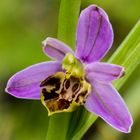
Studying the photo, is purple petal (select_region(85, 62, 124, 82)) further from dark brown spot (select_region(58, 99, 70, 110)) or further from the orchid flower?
dark brown spot (select_region(58, 99, 70, 110))

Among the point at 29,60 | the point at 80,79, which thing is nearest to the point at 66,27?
the point at 80,79

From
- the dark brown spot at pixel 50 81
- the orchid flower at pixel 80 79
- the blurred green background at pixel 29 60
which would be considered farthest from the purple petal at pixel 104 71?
the blurred green background at pixel 29 60

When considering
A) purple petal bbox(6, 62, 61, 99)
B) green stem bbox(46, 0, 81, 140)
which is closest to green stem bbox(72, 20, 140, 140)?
green stem bbox(46, 0, 81, 140)

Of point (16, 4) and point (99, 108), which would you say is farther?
point (16, 4)

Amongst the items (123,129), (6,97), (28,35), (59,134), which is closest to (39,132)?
(6,97)

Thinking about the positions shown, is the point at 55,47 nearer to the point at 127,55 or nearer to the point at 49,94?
the point at 49,94

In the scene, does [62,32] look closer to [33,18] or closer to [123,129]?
[123,129]

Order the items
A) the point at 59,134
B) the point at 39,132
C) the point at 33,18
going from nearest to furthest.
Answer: the point at 59,134
the point at 39,132
the point at 33,18
